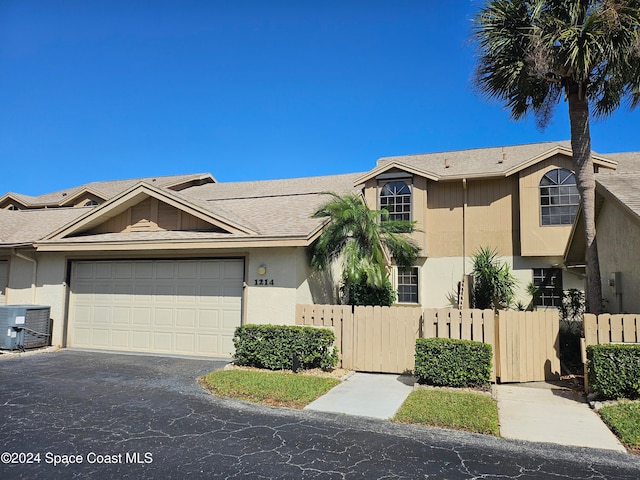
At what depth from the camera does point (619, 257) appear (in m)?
10.8

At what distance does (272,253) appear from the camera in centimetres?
1030

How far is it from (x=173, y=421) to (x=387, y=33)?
1253 centimetres

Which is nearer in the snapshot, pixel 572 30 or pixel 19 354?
pixel 572 30

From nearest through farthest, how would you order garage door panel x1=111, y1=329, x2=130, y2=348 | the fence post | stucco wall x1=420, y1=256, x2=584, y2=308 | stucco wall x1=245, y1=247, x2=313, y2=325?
the fence post
stucco wall x1=245, y1=247, x2=313, y2=325
garage door panel x1=111, y1=329, x2=130, y2=348
stucco wall x1=420, y1=256, x2=584, y2=308

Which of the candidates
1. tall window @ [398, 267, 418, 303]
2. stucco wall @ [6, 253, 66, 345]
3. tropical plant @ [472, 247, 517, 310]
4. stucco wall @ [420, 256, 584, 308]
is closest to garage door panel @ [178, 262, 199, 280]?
stucco wall @ [6, 253, 66, 345]

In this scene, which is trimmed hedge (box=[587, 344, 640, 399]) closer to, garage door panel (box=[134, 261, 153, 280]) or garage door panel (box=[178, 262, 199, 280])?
garage door panel (box=[178, 262, 199, 280])

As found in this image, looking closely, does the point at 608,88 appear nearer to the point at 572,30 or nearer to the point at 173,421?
the point at 572,30

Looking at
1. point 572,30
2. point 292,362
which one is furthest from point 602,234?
point 292,362

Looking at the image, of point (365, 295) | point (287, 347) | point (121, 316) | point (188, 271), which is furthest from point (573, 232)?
point (121, 316)

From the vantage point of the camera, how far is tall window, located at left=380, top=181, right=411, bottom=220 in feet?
59.7

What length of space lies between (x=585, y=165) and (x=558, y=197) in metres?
6.74

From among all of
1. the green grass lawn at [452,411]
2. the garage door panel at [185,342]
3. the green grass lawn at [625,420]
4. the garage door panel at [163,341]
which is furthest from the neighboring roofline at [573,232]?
the garage door panel at [163,341]

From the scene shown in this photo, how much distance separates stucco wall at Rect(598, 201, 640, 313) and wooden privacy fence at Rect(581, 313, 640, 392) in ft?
7.40

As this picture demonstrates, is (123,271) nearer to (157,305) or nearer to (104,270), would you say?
(104,270)
